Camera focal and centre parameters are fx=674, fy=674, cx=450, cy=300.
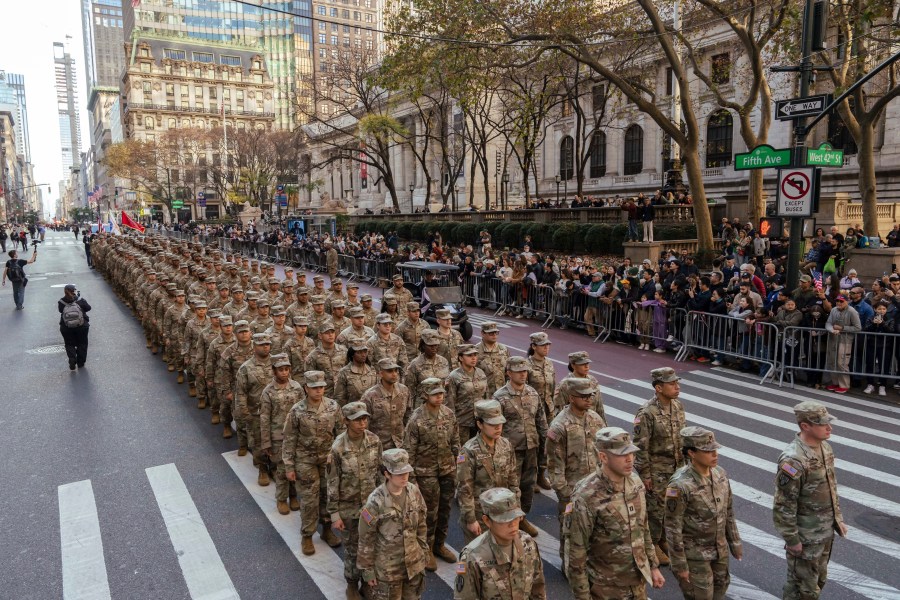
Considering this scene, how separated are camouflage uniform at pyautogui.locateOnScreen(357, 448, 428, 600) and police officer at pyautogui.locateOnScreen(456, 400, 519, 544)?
738mm

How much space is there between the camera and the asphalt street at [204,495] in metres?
6.19

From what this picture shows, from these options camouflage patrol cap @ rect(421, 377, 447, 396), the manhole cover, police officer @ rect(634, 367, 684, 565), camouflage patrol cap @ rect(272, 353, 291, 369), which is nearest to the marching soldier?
camouflage patrol cap @ rect(272, 353, 291, 369)

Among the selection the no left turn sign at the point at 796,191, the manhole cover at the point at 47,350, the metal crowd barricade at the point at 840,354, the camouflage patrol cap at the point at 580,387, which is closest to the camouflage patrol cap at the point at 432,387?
the camouflage patrol cap at the point at 580,387

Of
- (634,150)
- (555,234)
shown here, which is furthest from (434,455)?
(634,150)

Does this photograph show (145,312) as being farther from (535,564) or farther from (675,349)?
(535,564)

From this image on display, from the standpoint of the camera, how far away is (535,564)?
4.23m

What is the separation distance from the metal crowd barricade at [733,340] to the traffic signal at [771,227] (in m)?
5.46

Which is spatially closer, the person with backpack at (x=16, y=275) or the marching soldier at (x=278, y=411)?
the marching soldier at (x=278, y=411)

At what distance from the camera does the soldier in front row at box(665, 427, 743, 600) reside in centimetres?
489

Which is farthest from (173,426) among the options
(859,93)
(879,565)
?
(859,93)

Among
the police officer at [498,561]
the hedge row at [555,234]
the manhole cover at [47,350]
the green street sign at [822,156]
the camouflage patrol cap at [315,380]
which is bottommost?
the manhole cover at [47,350]

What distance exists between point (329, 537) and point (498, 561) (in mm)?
3333

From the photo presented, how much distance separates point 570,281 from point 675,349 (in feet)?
11.5

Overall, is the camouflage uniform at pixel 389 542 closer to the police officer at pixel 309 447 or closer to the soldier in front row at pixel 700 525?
the police officer at pixel 309 447
